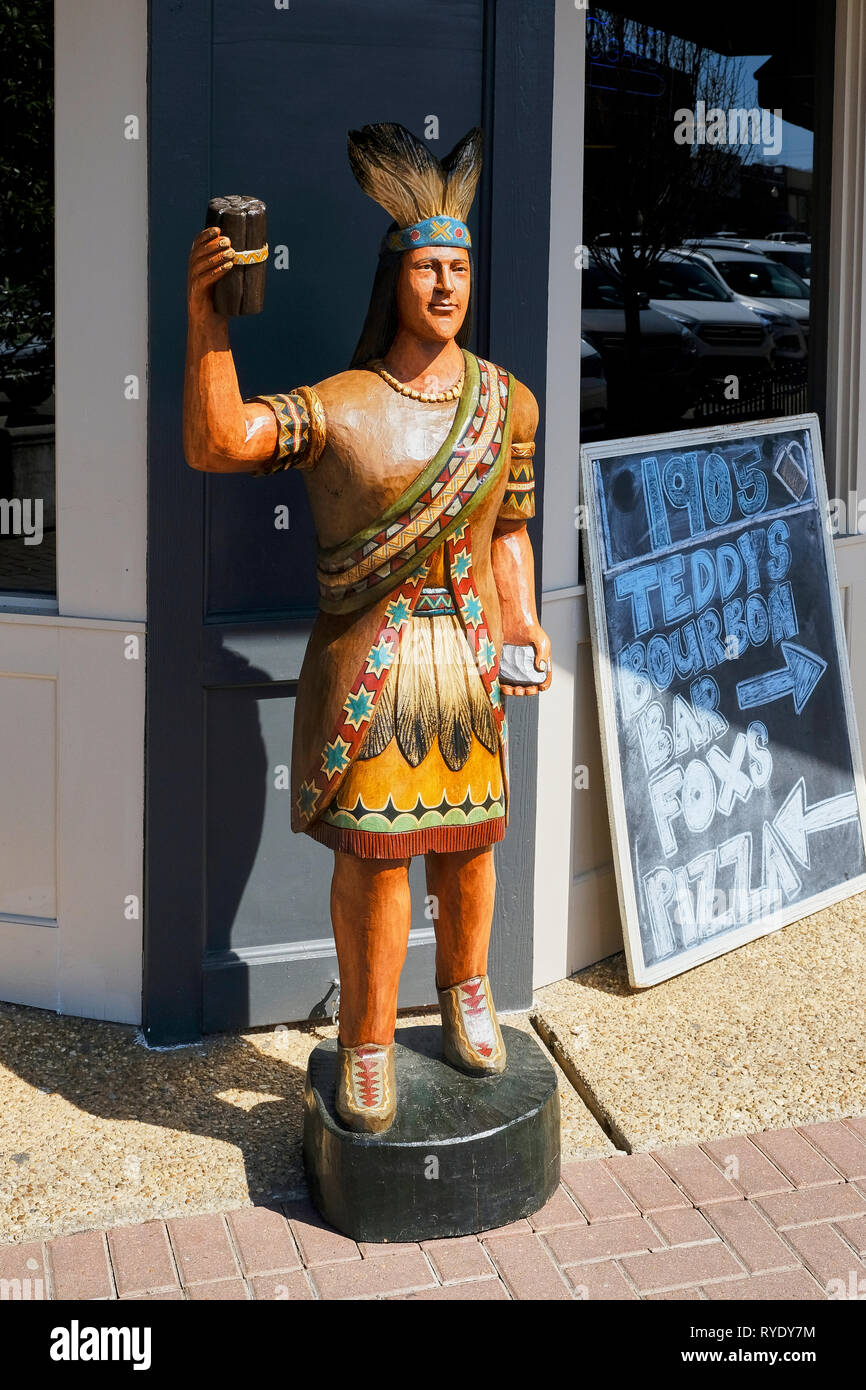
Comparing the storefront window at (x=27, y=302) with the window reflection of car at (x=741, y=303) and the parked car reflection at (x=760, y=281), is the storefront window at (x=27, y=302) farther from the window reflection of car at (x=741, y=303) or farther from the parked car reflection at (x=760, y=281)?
the parked car reflection at (x=760, y=281)

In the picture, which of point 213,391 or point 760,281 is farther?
point 760,281

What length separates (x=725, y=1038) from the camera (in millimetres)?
4438

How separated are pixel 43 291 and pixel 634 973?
2.63 metres

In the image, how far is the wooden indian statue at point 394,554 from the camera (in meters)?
3.21

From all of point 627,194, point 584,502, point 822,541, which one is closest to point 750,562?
point 822,541

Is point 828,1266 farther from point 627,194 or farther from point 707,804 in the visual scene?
point 627,194

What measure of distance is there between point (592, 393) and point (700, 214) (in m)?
0.86

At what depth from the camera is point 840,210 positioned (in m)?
5.51

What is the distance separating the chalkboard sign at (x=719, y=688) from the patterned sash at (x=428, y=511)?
135 cm

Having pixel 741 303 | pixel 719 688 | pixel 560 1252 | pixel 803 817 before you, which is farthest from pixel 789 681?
pixel 560 1252

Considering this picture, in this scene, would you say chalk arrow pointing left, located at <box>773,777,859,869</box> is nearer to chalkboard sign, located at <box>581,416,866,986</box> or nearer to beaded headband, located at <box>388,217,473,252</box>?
chalkboard sign, located at <box>581,416,866,986</box>

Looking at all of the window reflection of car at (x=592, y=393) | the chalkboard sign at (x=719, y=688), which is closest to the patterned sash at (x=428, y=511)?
the chalkboard sign at (x=719, y=688)

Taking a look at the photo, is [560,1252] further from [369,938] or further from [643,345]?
[643,345]

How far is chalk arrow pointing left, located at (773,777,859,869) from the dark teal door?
66.1 inches
